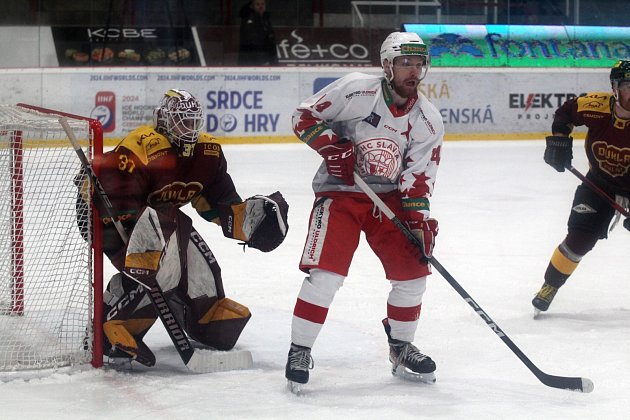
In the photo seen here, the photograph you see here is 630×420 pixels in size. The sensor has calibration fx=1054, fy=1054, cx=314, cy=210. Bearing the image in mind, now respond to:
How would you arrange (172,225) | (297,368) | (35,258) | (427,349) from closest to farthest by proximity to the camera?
(297,368), (172,225), (427,349), (35,258)

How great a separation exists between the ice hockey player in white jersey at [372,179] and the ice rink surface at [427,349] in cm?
15

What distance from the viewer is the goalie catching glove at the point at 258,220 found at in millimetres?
3299

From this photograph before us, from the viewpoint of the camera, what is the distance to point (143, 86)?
9.05 metres

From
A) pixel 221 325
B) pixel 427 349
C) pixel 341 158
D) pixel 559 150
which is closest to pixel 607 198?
pixel 559 150

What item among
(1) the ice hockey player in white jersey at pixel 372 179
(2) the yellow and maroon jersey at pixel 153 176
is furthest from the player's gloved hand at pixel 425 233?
(2) the yellow and maroon jersey at pixel 153 176

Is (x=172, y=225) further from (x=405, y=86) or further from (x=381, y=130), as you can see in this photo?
(x=405, y=86)

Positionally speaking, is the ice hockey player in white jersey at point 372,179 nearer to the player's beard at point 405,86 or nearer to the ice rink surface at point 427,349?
the player's beard at point 405,86

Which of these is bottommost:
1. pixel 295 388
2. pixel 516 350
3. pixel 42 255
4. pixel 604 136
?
pixel 295 388

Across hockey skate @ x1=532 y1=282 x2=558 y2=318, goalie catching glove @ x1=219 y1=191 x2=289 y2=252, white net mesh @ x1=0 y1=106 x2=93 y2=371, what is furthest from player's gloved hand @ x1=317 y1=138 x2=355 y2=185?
hockey skate @ x1=532 y1=282 x2=558 y2=318

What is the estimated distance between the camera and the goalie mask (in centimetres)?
308

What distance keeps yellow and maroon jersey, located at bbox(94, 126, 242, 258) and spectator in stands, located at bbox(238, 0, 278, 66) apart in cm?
638

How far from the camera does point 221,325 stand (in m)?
3.35

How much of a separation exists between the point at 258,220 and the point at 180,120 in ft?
1.43

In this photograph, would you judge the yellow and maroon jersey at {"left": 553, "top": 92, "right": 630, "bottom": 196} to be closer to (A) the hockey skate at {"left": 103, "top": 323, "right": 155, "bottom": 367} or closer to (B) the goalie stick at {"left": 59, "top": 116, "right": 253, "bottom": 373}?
(B) the goalie stick at {"left": 59, "top": 116, "right": 253, "bottom": 373}
